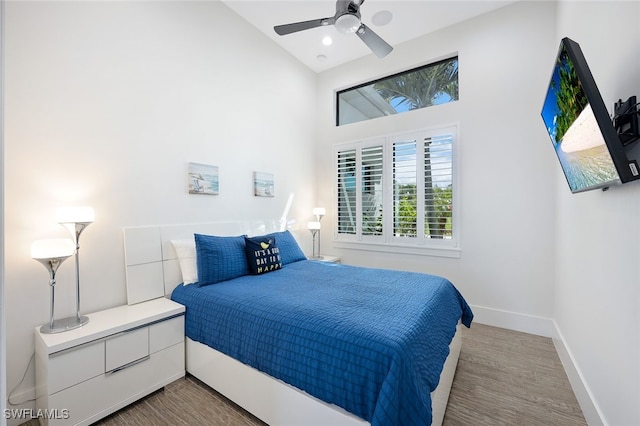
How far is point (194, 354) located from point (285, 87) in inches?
136

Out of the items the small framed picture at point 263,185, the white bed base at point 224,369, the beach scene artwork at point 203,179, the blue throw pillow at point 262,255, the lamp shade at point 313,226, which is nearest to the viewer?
the white bed base at point 224,369

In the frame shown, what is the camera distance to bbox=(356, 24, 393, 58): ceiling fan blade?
2279 mm

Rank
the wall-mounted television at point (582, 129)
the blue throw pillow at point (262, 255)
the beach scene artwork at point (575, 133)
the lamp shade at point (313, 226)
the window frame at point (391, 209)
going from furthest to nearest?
the lamp shade at point (313, 226) → the window frame at point (391, 209) → the blue throw pillow at point (262, 255) → the beach scene artwork at point (575, 133) → the wall-mounted television at point (582, 129)

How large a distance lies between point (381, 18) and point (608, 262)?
319 cm

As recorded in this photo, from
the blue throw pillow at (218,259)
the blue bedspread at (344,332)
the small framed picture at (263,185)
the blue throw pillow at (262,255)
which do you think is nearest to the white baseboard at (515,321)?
the blue bedspread at (344,332)

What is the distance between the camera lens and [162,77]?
2574 mm

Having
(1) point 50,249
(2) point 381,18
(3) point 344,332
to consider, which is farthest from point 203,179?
(2) point 381,18

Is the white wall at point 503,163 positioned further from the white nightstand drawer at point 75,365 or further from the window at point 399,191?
the white nightstand drawer at point 75,365

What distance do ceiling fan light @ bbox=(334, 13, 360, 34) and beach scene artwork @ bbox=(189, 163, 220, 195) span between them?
1.81m

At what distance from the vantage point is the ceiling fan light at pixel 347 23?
2.08m

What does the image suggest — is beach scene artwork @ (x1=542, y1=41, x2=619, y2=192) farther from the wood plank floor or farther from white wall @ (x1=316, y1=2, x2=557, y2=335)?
the wood plank floor

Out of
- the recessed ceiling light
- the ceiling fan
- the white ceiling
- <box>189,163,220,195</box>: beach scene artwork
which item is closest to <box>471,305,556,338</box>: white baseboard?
the ceiling fan

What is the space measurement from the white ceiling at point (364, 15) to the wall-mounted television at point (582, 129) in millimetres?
2061

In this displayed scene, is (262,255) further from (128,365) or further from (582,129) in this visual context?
(582,129)
